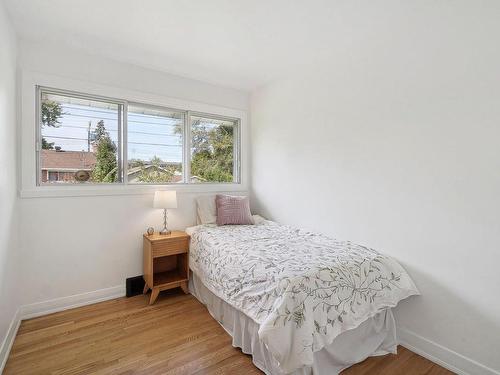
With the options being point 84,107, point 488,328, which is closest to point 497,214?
point 488,328

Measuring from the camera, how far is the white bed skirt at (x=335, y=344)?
1659 millimetres

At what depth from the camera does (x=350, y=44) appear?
237 centimetres

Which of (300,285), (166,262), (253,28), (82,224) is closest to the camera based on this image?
(300,285)

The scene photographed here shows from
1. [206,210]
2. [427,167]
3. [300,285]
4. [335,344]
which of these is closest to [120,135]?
[206,210]

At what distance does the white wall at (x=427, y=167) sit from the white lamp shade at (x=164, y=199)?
154 cm

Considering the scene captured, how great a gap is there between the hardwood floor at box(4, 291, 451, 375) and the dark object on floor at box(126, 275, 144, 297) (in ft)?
0.85

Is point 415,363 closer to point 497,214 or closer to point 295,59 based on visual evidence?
point 497,214

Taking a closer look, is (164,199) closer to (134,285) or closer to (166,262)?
(166,262)

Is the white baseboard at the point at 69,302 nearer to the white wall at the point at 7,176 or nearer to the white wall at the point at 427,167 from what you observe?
the white wall at the point at 7,176

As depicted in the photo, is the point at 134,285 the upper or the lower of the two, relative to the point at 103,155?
lower

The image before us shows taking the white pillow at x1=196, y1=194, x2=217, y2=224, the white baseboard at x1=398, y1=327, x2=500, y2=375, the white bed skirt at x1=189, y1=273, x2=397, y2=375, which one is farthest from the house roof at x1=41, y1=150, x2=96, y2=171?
the white baseboard at x1=398, y1=327, x2=500, y2=375

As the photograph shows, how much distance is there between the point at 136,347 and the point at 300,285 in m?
1.36

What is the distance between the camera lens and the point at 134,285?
9.15ft

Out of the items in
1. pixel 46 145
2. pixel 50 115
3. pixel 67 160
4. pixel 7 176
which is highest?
pixel 50 115
